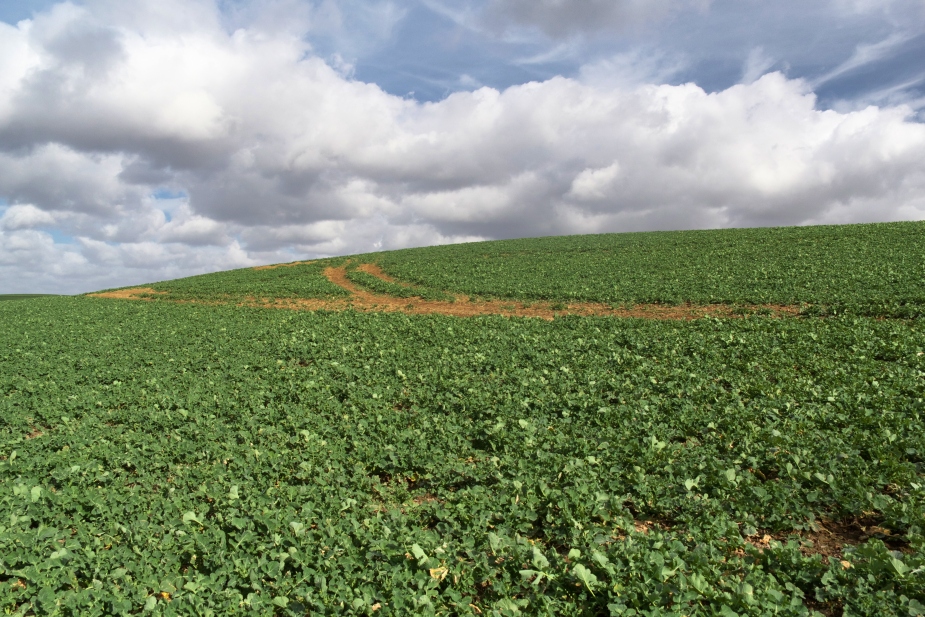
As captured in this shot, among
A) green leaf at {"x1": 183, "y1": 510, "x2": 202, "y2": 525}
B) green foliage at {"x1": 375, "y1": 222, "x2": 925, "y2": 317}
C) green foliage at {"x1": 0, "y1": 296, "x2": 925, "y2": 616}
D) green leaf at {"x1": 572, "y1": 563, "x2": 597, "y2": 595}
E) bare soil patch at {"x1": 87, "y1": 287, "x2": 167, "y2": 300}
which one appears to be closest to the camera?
green leaf at {"x1": 572, "y1": 563, "x2": 597, "y2": 595}

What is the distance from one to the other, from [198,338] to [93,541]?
1538cm

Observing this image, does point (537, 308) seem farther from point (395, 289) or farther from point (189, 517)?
point (189, 517)

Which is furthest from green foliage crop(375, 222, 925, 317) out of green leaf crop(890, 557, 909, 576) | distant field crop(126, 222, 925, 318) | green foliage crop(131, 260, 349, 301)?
green leaf crop(890, 557, 909, 576)

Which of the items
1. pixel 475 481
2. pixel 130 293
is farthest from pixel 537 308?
pixel 130 293

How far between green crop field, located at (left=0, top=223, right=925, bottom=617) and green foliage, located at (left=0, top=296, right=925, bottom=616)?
1.8 inches

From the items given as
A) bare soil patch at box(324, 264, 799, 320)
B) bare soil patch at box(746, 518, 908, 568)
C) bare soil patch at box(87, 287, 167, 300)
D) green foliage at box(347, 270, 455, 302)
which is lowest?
bare soil patch at box(746, 518, 908, 568)

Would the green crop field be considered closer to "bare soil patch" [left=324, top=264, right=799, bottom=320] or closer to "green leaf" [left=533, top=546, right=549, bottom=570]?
"green leaf" [left=533, top=546, right=549, bottom=570]

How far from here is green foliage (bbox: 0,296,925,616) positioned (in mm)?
5258

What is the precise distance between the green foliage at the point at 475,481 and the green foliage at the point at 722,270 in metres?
8.56

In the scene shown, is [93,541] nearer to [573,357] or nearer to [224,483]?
[224,483]

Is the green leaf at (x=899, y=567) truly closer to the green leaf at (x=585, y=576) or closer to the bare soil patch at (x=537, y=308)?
the green leaf at (x=585, y=576)

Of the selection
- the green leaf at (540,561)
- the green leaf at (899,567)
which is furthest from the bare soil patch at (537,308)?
the green leaf at (540,561)

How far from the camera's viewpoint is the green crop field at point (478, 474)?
5.29 meters

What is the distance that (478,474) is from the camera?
7.92 meters
